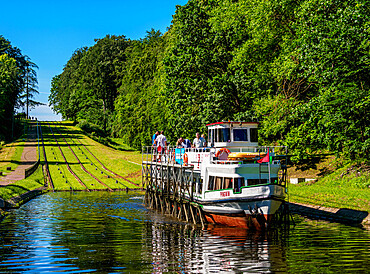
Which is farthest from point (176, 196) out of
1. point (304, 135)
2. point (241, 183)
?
point (304, 135)

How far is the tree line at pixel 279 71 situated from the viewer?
1208 inches

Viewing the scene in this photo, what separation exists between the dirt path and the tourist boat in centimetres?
2396

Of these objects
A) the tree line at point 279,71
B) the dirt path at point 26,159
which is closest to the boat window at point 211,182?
the tree line at point 279,71

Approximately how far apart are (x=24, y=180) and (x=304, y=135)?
29910mm

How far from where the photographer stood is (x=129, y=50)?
105 metres

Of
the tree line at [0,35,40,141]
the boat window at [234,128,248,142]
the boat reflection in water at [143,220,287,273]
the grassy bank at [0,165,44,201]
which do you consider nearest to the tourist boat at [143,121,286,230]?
the boat window at [234,128,248,142]

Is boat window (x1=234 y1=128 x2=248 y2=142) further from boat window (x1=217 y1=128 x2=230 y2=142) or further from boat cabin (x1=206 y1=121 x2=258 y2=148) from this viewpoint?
boat window (x1=217 y1=128 x2=230 y2=142)

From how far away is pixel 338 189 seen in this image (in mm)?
32188

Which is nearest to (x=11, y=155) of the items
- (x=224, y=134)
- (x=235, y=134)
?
(x=224, y=134)

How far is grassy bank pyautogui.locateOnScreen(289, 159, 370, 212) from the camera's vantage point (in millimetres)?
28562

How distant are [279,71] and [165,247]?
71.6 feet

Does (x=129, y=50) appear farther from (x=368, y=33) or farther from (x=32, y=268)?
(x=32, y=268)

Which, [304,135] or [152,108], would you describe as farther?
[152,108]

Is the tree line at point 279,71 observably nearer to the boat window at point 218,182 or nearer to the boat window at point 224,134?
the boat window at point 224,134
